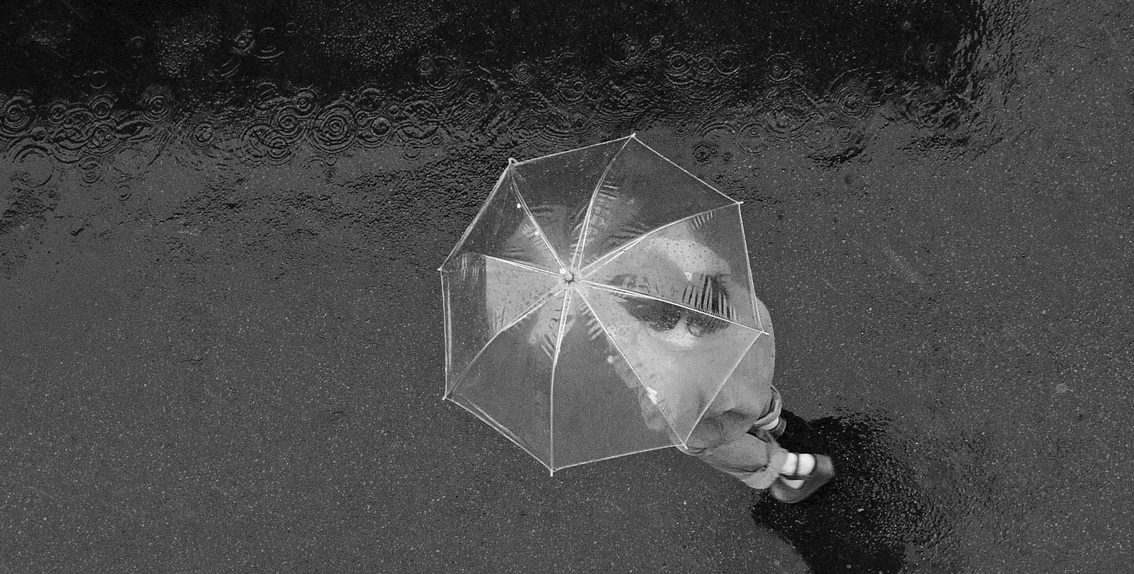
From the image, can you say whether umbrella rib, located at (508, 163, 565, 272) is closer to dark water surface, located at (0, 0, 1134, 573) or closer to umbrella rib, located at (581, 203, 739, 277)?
umbrella rib, located at (581, 203, 739, 277)

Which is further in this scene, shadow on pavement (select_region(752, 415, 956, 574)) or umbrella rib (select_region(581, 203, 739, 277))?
shadow on pavement (select_region(752, 415, 956, 574))

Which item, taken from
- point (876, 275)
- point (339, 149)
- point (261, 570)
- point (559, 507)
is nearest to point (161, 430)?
point (261, 570)

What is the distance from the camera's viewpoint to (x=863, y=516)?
3770mm

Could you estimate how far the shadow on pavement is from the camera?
3756 millimetres

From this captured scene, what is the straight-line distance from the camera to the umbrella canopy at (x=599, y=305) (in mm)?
2588

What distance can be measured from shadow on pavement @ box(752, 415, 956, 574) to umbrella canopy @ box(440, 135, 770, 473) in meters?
1.21

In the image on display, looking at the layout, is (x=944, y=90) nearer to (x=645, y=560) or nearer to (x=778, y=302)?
(x=778, y=302)

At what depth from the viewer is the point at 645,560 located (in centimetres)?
383

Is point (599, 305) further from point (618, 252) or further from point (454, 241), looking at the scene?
point (454, 241)

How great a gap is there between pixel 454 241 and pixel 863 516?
247cm

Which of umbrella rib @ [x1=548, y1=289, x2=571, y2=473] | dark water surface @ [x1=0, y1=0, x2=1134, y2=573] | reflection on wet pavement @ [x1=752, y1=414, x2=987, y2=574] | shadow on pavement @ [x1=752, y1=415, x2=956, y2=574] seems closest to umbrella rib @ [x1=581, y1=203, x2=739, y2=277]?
umbrella rib @ [x1=548, y1=289, x2=571, y2=473]

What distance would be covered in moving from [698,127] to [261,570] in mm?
3211

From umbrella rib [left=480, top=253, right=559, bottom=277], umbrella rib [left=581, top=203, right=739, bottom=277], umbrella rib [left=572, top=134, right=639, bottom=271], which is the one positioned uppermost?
umbrella rib [left=572, top=134, right=639, bottom=271]

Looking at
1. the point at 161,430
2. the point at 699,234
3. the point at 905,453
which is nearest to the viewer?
the point at 699,234
